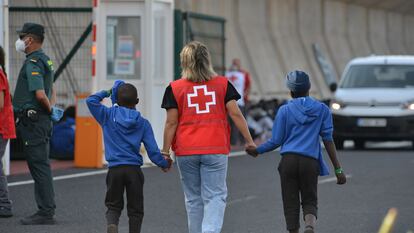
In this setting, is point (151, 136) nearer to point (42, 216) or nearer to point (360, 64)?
point (42, 216)

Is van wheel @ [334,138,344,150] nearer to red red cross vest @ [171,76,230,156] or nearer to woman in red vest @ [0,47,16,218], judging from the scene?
woman in red vest @ [0,47,16,218]

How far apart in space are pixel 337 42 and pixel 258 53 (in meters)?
8.65

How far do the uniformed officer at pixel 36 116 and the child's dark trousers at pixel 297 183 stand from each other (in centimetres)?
290

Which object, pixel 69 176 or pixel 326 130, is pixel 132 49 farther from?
pixel 326 130

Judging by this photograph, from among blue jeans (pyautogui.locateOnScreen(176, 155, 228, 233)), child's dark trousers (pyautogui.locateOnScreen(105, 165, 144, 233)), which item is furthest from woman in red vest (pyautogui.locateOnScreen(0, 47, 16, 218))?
blue jeans (pyautogui.locateOnScreen(176, 155, 228, 233))

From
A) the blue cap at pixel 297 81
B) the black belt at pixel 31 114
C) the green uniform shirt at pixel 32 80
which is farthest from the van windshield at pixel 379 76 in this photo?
the blue cap at pixel 297 81

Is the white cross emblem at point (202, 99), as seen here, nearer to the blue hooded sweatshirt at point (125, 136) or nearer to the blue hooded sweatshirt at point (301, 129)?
the blue hooded sweatshirt at point (125, 136)

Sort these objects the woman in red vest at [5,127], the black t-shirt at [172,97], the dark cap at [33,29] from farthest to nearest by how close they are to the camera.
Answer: the woman in red vest at [5,127], the dark cap at [33,29], the black t-shirt at [172,97]

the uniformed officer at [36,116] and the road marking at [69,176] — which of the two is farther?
the road marking at [69,176]

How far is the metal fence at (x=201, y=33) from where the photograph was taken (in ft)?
72.5

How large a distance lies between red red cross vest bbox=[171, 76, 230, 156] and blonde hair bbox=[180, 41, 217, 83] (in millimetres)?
52

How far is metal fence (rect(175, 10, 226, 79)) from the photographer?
72.5 ft

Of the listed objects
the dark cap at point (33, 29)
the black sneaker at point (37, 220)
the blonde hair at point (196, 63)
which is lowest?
the black sneaker at point (37, 220)

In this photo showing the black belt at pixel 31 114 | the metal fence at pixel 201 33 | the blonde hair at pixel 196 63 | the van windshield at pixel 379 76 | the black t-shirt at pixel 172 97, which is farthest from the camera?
the van windshield at pixel 379 76
